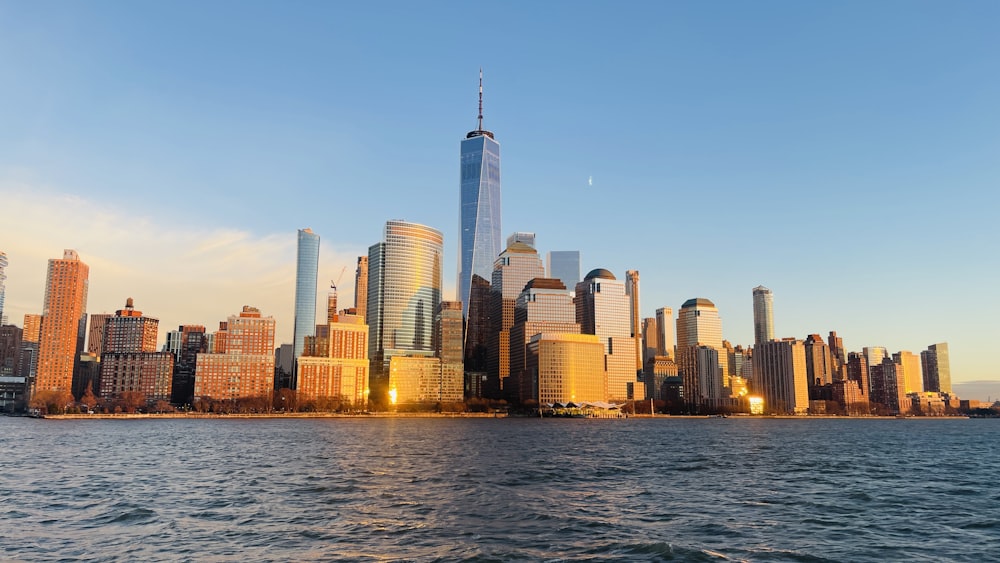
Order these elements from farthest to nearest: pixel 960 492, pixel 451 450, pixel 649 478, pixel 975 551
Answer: pixel 451 450 → pixel 649 478 → pixel 960 492 → pixel 975 551

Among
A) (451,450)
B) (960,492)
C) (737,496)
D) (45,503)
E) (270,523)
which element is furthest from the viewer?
(451,450)

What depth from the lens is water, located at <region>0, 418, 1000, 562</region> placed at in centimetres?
4041

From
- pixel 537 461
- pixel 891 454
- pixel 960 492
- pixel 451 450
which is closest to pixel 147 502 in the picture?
pixel 537 461

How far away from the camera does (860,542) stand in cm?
4394

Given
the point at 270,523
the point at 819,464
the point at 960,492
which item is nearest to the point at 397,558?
the point at 270,523

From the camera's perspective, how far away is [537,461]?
320 ft

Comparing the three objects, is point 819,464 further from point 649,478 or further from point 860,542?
point 860,542

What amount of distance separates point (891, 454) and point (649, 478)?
227 ft

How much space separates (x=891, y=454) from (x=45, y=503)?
122 metres

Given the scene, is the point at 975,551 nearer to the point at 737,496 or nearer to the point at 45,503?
the point at 737,496

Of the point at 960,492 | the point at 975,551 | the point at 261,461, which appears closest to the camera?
the point at 975,551

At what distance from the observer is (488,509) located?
176 feet

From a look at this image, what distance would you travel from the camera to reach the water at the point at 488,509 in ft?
133

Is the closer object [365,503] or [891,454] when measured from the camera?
[365,503]
